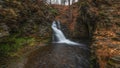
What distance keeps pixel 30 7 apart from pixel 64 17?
34.5ft

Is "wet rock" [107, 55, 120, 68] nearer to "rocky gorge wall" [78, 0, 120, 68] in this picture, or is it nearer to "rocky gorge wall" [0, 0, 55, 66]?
"rocky gorge wall" [78, 0, 120, 68]

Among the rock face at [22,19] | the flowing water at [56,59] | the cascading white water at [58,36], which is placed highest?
the rock face at [22,19]

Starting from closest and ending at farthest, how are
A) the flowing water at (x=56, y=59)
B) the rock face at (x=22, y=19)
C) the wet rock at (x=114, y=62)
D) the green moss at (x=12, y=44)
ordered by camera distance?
the wet rock at (x=114, y=62), the flowing water at (x=56, y=59), the rock face at (x=22, y=19), the green moss at (x=12, y=44)

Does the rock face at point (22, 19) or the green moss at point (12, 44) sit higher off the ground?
the rock face at point (22, 19)

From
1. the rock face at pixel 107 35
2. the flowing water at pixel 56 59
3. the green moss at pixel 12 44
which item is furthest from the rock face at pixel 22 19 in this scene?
the rock face at pixel 107 35

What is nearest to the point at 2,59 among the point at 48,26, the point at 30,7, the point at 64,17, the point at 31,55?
the point at 31,55

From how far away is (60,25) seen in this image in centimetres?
2211

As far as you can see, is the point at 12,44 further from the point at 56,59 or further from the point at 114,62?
the point at 114,62

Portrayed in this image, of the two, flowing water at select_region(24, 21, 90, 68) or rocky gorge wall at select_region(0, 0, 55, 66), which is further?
rocky gorge wall at select_region(0, 0, 55, 66)

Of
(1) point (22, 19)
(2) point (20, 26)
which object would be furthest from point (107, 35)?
(2) point (20, 26)

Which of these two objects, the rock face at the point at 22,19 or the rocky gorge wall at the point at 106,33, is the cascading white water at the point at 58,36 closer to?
the rock face at the point at 22,19

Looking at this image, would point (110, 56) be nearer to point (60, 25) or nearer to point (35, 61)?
point (35, 61)

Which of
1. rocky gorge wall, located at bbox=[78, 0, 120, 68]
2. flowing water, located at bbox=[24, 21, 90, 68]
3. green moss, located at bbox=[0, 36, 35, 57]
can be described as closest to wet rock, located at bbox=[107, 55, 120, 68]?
rocky gorge wall, located at bbox=[78, 0, 120, 68]

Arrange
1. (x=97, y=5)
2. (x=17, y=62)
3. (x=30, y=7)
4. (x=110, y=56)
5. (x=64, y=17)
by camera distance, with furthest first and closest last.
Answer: (x=64, y=17)
(x=30, y=7)
(x=97, y=5)
(x=17, y=62)
(x=110, y=56)
